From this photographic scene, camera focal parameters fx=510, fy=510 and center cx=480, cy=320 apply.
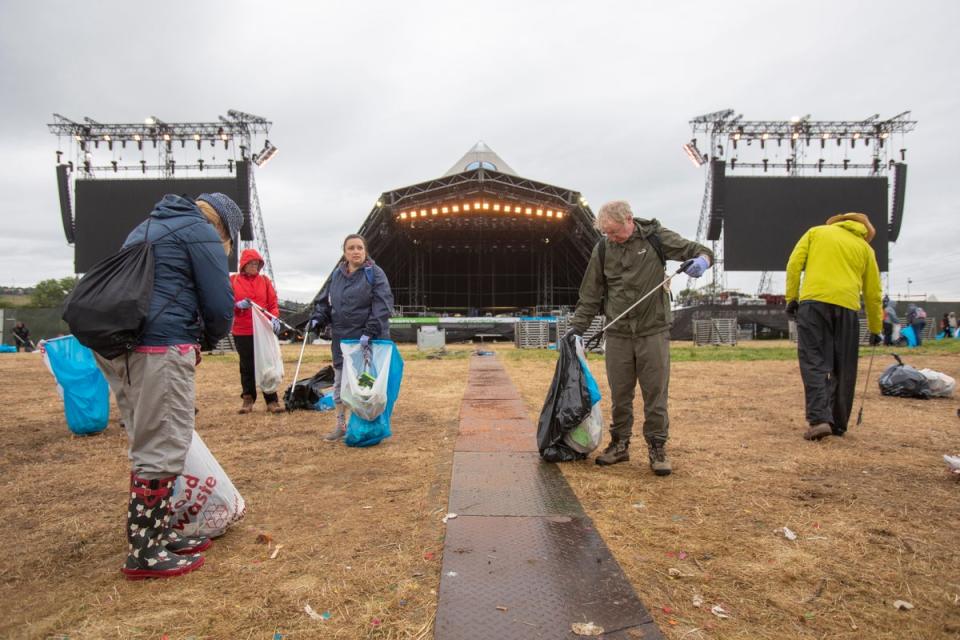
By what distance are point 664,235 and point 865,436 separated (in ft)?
7.93

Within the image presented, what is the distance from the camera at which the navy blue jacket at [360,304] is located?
4102 mm

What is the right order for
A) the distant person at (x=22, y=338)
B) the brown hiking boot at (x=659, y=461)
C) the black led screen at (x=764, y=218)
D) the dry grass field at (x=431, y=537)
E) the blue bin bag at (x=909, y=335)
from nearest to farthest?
the dry grass field at (x=431, y=537), the brown hiking boot at (x=659, y=461), the blue bin bag at (x=909, y=335), the distant person at (x=22, y=338), the black led screen at (x=764, y=218)

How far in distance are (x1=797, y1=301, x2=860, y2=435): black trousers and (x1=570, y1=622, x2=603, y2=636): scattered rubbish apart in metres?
3.29

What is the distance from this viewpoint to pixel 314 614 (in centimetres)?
156

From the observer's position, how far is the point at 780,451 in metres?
3.55

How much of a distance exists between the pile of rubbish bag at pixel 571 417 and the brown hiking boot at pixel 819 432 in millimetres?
1771

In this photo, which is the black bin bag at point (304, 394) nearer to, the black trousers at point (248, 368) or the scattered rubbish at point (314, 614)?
the black trousers at point (248, 368)

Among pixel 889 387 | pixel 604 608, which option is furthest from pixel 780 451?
pixel 889 387

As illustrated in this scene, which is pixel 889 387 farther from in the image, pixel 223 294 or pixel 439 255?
pixel 439 255

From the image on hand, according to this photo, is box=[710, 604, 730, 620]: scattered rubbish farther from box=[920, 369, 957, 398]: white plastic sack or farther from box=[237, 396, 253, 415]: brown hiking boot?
box=[920, 369, 957, 398]: white plastic sack

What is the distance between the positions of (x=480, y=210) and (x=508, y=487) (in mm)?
21435

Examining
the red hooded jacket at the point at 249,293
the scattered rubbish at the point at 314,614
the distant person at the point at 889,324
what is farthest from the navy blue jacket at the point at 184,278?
the distant person at the point at 889,324

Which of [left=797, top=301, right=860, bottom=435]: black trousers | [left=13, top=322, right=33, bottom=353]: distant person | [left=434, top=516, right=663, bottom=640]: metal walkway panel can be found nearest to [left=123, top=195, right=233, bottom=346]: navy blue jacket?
[left=434, top=516, right=663, bottom=640]: metal walkway panel

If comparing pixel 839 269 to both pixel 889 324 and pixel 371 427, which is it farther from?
pixel 889 324
